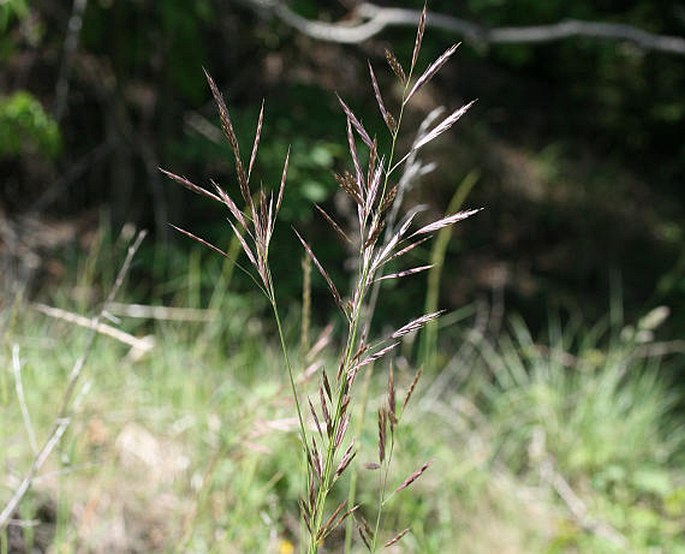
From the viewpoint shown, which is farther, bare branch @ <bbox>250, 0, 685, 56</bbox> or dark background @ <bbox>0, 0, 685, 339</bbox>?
dark background @ <bbox>0, 0, 685, 339</bbox>

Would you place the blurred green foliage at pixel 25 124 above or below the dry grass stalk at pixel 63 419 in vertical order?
below

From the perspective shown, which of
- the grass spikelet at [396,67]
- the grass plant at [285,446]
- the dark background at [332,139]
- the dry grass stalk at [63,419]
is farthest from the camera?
the dark background at [332,139]

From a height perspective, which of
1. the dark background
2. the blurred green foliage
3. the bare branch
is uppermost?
the bare branch

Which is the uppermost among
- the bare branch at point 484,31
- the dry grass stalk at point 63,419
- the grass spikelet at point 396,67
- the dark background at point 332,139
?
the grass spikelet at point 396,67

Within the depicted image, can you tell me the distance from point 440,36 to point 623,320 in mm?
2363

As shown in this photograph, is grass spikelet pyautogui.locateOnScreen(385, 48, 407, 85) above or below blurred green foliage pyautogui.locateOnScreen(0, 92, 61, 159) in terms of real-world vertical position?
above

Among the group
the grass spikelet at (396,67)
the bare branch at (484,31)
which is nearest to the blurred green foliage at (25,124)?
the bare branch at (484,31)

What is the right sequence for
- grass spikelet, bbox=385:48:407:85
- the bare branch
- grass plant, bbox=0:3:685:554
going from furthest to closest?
1. the bare branch
2. grass plant, bbox=0:3:685:554
3. grass spikelet, bbox=385:48:407:85

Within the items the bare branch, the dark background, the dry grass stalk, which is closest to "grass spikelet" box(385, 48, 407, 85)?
the dry grass stalk

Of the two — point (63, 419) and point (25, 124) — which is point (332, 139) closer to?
point (25, 124)

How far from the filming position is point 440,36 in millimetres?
5422

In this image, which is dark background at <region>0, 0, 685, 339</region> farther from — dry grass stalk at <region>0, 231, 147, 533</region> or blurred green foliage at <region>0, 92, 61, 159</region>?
dry grass stalk at <region>0, 231, 147, 533</region>

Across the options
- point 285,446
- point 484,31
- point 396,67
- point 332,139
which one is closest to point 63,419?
point 396,67

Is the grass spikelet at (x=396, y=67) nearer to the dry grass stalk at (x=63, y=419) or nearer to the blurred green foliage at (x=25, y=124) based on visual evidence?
the dry grass stalk at (x=63, y=419)
